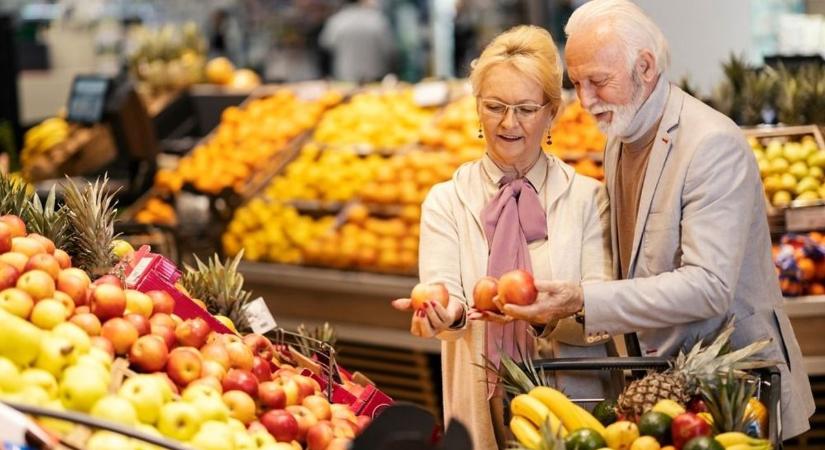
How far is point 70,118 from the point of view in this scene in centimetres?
789

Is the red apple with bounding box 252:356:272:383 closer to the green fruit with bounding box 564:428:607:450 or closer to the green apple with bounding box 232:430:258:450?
the green apple with bounding box 232:430:258:450

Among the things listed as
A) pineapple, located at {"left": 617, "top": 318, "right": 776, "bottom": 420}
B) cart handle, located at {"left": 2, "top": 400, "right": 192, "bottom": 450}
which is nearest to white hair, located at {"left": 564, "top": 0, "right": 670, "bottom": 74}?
pineapple, located at {"left": 617, "top": 318, "right": 776, "bottom": 420}

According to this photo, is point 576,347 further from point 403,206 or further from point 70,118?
point 70,118

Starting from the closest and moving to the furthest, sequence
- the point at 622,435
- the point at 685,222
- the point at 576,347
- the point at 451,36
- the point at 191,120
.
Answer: the point at 622,435 → the point at 685,222 → the point at 576,347 → the point at 191,120 → the point at 451,36

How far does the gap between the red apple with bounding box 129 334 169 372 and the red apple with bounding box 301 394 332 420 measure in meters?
0.37

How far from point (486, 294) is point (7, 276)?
3.82ft

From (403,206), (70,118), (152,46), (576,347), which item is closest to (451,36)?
(152,46)

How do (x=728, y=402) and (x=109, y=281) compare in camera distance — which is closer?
(x=728, y=402)

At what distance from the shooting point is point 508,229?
10.7ft

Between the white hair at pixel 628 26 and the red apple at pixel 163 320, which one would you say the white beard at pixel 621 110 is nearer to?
the white hair at pixel 628 26

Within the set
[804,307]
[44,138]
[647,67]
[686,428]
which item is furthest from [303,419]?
[44,138]

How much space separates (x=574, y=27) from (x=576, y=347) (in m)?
0.86

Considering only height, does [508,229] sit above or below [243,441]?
above

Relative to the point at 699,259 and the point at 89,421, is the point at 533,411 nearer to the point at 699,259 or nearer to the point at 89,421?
the point at 699,259
